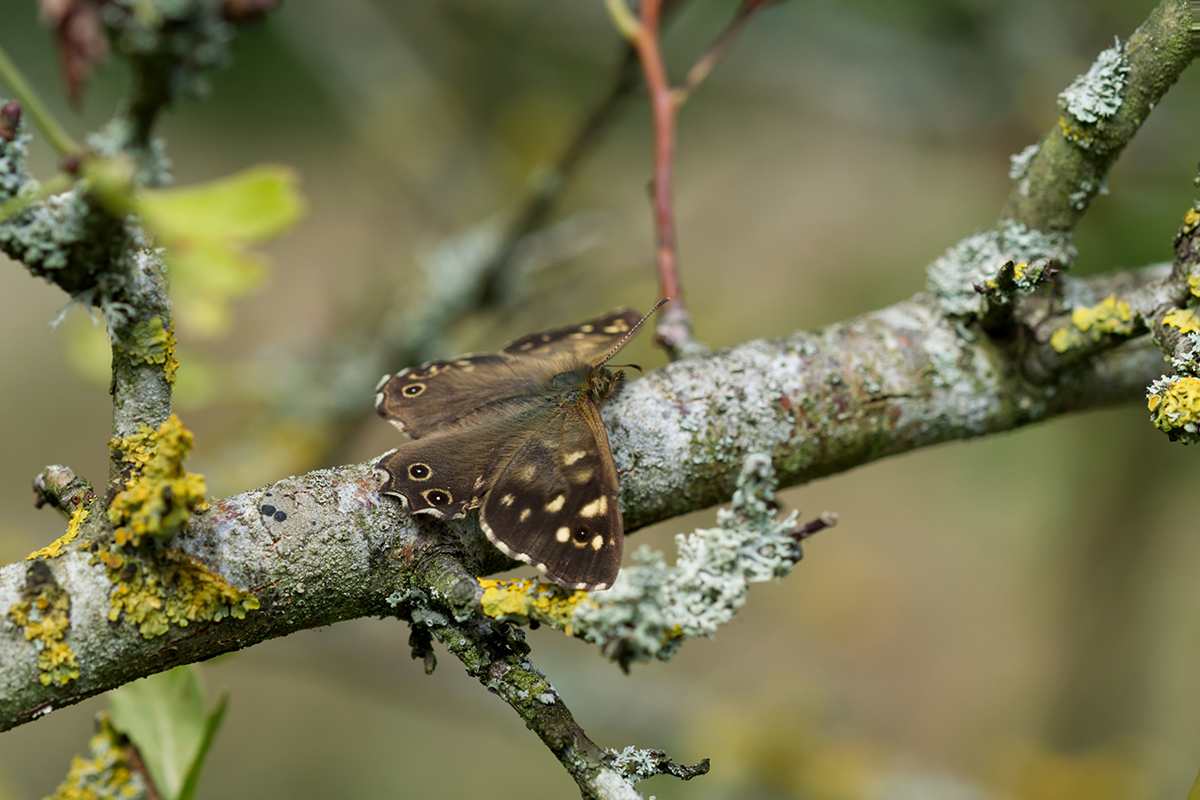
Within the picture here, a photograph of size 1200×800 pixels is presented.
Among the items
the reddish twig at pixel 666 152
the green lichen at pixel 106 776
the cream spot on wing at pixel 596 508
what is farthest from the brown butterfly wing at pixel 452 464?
the green lichen at pixel 106 776

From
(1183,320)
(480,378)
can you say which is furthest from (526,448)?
(1183,320)

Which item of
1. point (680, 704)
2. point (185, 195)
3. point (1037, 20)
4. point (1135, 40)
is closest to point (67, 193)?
point (185, 195)

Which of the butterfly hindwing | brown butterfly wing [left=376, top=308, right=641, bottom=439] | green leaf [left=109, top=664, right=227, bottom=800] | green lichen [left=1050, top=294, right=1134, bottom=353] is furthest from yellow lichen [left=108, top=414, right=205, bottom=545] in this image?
green lichen [left=1050, top=294, right=1134, bottom=353]

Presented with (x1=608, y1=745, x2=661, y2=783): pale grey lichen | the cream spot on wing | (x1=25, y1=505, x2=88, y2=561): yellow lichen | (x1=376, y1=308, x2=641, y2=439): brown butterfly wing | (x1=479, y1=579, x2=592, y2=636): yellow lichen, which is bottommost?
(x1=608, y1=745, x2=661, y2=783): pale grey lichen

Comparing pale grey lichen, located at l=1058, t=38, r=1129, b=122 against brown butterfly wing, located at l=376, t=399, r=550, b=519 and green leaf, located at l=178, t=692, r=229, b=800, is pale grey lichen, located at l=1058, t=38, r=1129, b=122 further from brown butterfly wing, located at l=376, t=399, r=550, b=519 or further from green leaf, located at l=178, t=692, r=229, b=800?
green leaf, located at l=178, t=692, r=229, b=800

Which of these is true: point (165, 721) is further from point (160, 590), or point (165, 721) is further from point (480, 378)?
point (480, 378)

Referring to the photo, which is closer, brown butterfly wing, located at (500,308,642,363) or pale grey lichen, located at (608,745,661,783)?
pale grey lichen, located at (608,745,661,783)

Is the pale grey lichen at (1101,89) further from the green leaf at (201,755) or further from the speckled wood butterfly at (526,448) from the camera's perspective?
the green leaf at (201,755)
